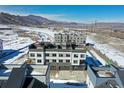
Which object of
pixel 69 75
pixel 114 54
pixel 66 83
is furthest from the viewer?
pixel 114 54

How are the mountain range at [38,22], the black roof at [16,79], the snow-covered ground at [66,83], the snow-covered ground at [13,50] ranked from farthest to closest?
the mountain range at [38,22]
the snow-covered ground at [13,50]
the snow-covered ground at [66,83]
the black roof at [16,79]

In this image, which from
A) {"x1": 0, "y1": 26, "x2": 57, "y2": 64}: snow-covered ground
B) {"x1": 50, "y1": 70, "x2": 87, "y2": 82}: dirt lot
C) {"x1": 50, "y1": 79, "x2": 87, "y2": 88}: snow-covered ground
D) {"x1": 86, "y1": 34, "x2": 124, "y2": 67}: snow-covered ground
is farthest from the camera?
{"x1": 86, "y1": 34, "x2": 124, "y2": 67}: snow-covered ground

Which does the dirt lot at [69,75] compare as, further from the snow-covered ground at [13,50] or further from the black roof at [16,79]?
the snow-covered ground at [13,50]

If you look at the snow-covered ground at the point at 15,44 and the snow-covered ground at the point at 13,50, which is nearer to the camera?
the snow-covered ground at the point at 13,50

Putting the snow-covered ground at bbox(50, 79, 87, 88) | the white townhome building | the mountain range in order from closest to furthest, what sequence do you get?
the snow-covered ground at bbox(50, 79, 87, 88), the white townhome building, the mountain range

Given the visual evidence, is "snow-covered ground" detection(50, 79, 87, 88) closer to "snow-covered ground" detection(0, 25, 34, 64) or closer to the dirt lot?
the dirt lot

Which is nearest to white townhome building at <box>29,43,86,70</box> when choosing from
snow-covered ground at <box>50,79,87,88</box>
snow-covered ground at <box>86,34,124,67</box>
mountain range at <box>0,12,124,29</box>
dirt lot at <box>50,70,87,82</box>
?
dirt lot at <box>50,70,87,82</box>

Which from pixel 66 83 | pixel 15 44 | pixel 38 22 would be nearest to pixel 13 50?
pixel 15 44

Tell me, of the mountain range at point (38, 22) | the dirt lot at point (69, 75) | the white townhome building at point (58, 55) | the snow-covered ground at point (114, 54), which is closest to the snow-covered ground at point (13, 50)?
the white townhome building at point (58, 55)

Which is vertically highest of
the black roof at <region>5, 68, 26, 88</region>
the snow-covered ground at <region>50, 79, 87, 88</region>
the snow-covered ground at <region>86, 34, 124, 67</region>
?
the black roof at <region>5, 68, 26, 88</region>

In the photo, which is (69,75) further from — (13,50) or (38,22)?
(38,22)

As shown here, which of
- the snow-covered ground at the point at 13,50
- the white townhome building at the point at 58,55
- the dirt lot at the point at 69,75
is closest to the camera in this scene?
the dirt lot at the point at 69,75

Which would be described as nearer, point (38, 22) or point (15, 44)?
point (15, 44)

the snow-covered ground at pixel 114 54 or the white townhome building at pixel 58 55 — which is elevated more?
the white townhome building at pixel 58 55
